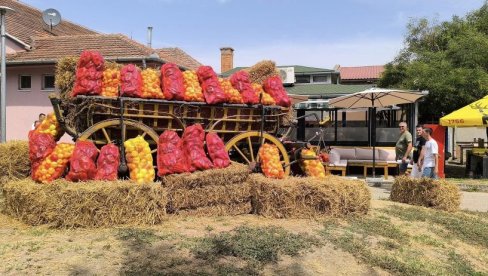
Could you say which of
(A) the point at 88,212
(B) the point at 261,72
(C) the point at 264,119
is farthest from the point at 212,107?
(A) the point at 88,212

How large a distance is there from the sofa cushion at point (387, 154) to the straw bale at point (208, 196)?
30.1 ft

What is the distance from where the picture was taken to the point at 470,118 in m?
15.1

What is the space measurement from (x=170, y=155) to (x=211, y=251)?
2173 mm

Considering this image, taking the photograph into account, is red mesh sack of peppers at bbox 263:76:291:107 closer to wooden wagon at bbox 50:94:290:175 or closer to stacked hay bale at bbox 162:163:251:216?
wooden wagon at bbox 50:94:290:175

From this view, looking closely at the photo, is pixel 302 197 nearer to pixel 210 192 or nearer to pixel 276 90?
pixel 210 192

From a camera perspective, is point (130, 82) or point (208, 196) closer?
point (208, 196)

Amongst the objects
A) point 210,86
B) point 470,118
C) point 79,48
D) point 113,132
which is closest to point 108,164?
point 113,132

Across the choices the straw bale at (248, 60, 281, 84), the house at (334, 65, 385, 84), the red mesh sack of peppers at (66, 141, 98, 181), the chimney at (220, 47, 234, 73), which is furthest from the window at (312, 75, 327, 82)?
the red mesh sack of peppers at (66, 141, 98, 181)

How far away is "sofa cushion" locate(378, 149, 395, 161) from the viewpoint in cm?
1494

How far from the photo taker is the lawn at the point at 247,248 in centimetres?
445

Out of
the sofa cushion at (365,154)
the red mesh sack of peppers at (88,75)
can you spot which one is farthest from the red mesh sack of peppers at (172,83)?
the sofa cushion at (365,154)

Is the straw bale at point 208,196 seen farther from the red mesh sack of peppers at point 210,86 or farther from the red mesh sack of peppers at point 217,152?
the red mesh sack of peppers at point 210,86

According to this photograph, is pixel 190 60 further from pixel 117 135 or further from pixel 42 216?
pixel 42 216

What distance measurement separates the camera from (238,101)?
7.83 meters
